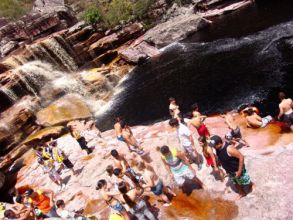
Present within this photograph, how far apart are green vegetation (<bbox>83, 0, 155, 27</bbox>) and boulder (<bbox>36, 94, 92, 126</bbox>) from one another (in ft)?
68.0

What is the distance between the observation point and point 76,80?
3944cm

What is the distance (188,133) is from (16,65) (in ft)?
98.7

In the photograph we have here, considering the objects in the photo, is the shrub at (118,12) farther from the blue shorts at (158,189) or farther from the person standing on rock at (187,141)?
the blue shorts at (158,189)

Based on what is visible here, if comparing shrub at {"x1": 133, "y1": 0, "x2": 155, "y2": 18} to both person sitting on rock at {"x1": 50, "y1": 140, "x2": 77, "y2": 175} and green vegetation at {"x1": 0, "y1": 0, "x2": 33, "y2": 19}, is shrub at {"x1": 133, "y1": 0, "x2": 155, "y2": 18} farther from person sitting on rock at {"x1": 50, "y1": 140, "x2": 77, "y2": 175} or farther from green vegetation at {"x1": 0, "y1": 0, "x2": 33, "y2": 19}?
person sitting on rock at {"x1": 50, "y1": 140, "x2": 77, "y2": 175}

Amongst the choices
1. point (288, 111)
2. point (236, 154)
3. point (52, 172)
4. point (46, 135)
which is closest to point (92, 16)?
point (46, 135)

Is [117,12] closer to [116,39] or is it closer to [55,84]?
[116,39]

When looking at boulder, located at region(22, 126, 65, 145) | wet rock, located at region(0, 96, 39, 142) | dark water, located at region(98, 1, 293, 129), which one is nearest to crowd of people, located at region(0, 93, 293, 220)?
dark water, located at region(98, 1, 293, 129)

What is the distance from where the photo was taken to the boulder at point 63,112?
1208 inches

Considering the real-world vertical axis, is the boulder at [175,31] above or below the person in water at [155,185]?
below

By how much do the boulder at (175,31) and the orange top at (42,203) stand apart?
3545 centimetres

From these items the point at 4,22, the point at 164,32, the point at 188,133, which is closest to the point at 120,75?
the point at 164,32

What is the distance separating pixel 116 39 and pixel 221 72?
21700 mm

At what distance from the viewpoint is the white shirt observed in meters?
12.1

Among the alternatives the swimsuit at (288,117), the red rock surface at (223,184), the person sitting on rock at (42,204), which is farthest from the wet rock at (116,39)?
the person sitting on rock at (42,204)
